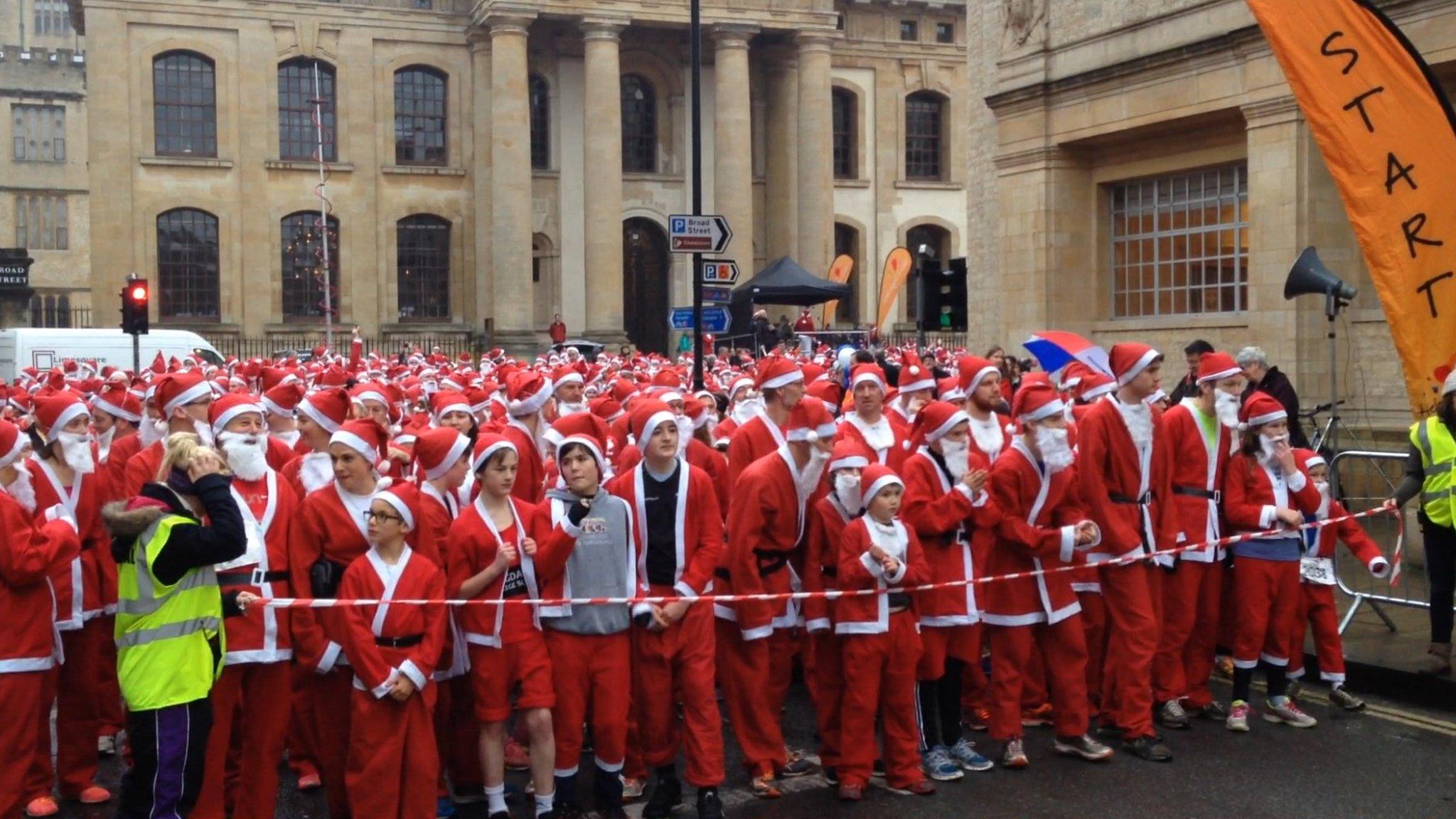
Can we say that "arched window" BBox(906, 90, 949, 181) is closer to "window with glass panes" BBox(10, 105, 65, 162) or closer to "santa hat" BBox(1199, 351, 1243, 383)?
"santa hat" BBox(1199, 351, 1243, 383)

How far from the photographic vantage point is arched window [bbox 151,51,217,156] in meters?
45.4

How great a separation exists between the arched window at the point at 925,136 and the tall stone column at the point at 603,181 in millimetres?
12026

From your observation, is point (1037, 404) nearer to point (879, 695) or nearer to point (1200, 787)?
point (879, 695)

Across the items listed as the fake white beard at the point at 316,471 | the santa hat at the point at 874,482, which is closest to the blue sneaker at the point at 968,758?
the santa hat at the point at 874,482

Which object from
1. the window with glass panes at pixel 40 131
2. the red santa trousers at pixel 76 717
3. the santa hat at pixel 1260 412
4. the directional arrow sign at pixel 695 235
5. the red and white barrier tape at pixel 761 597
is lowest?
the red santa trousers at pixel 76 717

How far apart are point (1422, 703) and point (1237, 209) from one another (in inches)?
401

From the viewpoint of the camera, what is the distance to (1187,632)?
883 centimetres

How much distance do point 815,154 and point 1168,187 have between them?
30386mm

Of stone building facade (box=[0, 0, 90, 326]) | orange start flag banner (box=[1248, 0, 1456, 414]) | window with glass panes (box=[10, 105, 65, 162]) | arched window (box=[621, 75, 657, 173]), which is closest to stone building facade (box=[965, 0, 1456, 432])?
orange start flag banner (box=[1248, 0, 1456, 414])

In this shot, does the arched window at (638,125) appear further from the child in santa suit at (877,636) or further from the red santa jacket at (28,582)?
the red santa jacket at (28,582)

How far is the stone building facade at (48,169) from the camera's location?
7850 cm

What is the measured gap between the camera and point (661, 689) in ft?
24.0

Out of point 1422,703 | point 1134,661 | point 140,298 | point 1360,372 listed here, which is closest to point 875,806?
point 1134,661

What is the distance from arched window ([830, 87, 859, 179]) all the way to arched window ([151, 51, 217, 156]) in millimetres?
20674
